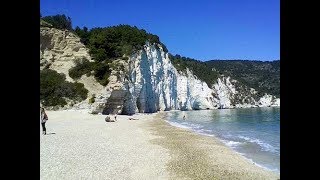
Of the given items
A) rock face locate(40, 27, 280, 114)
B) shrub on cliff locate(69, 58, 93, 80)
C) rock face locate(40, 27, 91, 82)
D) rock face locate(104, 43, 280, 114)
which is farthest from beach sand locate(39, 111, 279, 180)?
rock face locate(40, 27, 91, 82)

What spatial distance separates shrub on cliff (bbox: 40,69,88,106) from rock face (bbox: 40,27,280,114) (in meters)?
1.18

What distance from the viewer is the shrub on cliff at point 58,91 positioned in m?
42.6

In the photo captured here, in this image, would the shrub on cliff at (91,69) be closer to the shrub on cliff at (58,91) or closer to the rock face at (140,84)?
the rock face at (140,84)

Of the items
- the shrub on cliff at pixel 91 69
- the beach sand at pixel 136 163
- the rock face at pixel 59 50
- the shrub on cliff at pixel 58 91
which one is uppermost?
the rock face at pixel 59 50

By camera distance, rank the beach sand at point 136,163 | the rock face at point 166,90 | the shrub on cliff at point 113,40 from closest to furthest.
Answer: the beach sand at point 136,163, the shrub on cliff at point 113,40, the rock face at point 166,90

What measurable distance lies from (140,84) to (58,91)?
68.0 ft

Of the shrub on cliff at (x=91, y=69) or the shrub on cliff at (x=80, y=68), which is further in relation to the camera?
the shrub on cliff at (x=80, y=68)

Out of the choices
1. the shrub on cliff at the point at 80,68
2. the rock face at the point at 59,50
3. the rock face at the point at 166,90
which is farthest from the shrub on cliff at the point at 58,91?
the rock face at the point at 166,90

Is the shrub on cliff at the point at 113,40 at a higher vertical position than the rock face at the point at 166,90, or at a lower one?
higher

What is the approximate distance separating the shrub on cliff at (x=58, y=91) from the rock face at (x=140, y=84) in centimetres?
118

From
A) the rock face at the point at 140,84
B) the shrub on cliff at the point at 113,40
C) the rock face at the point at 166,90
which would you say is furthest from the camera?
the rock face at the point at 166,90

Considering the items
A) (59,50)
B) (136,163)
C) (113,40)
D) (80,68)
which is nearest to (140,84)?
(113,40)

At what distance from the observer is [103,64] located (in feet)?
165
